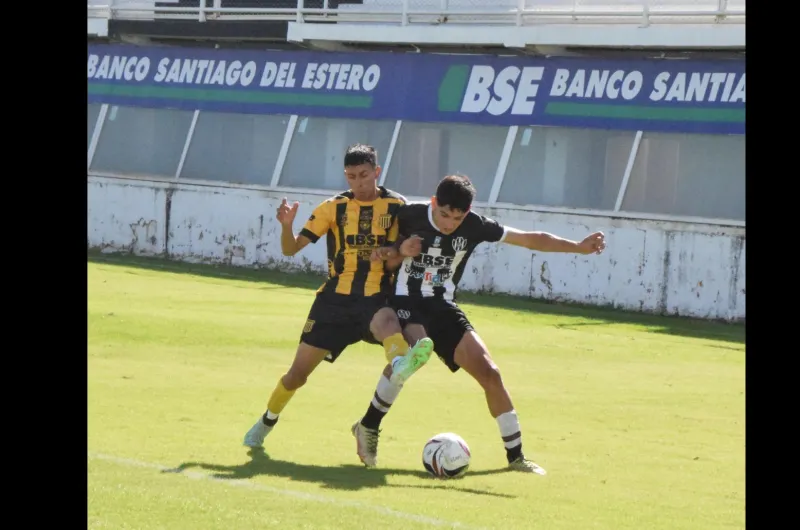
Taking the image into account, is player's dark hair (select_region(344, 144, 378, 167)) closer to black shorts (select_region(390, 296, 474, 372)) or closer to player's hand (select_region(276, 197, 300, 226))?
player's hand (select_region(276, 197, 300, 226))

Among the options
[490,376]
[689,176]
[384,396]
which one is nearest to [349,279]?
[384,396]

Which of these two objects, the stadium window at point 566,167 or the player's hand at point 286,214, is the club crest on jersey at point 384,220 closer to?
the player's hand at point 286,214

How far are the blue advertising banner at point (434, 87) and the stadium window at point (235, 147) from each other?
0.75 ft

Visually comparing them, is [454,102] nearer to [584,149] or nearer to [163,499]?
[584,149]

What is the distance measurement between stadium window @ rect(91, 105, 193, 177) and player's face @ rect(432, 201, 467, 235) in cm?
1958

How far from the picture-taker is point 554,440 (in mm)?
10211

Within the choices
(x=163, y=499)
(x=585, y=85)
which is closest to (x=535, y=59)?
(x=585, y=85)

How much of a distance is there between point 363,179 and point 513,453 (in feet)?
6.48

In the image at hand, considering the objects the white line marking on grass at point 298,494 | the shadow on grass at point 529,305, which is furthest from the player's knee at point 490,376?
the shadow on grass at point 529,305

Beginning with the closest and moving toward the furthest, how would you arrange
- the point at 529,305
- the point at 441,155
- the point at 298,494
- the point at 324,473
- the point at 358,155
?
the point at 298,494, the point at 324,473, the point at 358,155, the point at 529,305, the point at 441,155

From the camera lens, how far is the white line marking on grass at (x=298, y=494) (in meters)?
6.96

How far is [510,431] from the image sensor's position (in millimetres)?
8867

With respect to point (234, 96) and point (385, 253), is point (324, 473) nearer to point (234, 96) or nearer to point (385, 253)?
point (385, 253)
